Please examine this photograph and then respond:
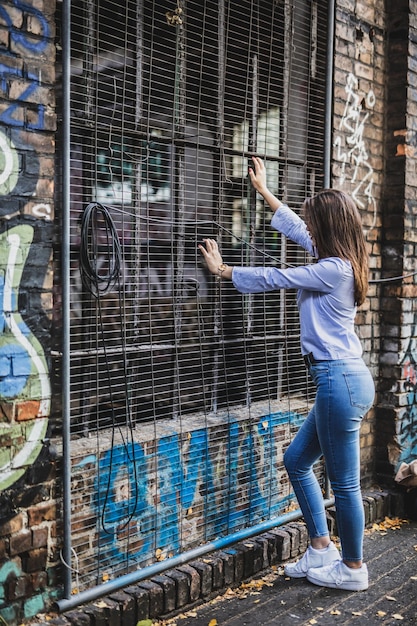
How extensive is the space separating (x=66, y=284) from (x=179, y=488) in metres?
A: 1.30

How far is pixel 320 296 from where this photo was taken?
3.50 m

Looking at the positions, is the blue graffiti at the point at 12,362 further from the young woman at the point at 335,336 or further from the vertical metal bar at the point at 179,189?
the young woman at the point at 335,336

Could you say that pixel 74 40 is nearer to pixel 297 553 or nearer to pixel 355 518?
pixel 355 518

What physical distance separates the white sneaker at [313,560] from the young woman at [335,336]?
66 mm

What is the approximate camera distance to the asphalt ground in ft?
10.9

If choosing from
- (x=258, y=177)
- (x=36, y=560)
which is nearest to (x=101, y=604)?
(x=36, y=560)

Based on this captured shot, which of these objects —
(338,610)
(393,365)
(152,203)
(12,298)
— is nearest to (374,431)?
(393,365)

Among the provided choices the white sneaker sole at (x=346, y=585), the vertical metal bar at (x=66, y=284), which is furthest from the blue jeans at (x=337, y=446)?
the vertical metal bar at (x=66, y=284)

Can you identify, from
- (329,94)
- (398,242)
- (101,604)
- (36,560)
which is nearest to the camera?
(36,560)

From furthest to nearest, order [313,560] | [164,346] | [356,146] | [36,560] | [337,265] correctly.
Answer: [356,146] < [313,560] < [164,346] < [337,265] < [36,560]

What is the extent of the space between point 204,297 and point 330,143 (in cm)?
143

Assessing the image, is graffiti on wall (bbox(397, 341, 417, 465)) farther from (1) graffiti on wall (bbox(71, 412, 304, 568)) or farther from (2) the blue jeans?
(2) the blue jeans

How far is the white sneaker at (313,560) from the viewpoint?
3.74 meters

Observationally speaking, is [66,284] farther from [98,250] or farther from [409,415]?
[409,415]
